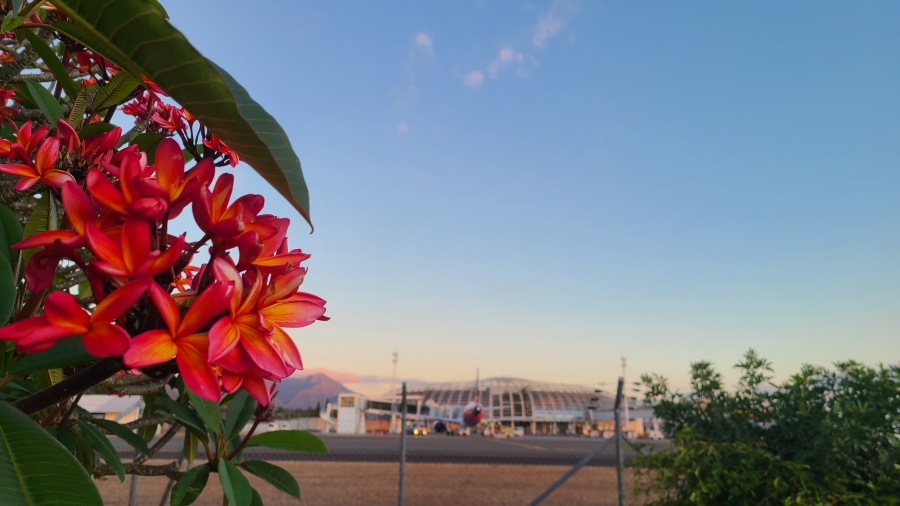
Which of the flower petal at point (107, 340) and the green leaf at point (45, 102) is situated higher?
the green leaf at point (45, 102)

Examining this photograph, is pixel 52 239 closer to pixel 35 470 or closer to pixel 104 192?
pixel 104 192

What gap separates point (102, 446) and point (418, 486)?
23.0ft

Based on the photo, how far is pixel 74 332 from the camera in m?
0.34

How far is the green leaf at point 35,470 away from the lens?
16.8 inches

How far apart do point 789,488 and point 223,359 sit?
9.20 ft

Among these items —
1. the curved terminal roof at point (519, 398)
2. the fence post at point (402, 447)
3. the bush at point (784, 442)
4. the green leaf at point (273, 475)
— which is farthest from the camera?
the curved terminal roof at point (519, 398)

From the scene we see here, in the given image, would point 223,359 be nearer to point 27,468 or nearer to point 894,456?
point 27,468

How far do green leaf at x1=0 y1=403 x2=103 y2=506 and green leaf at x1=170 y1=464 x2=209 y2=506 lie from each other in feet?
2.93

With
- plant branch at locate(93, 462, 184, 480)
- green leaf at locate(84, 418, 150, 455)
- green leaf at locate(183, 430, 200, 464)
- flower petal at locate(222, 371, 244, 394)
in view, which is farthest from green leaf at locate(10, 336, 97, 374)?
green leaf at locate(183, 430, 200, 464)

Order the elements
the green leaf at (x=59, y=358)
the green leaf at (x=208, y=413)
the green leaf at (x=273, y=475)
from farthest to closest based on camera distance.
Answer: the green leaf at (x=273, y=475) < the green leaf at (x=208, y=413) < the green leaf at (x=59, y=358)

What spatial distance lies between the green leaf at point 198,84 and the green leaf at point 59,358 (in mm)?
290

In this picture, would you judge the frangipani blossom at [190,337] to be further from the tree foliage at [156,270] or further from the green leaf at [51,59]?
the green leaf at [51,59]

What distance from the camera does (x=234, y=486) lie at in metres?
1.23

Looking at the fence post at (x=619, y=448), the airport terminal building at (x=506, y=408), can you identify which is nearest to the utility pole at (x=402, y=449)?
the fence post at (x=619, y=448)
